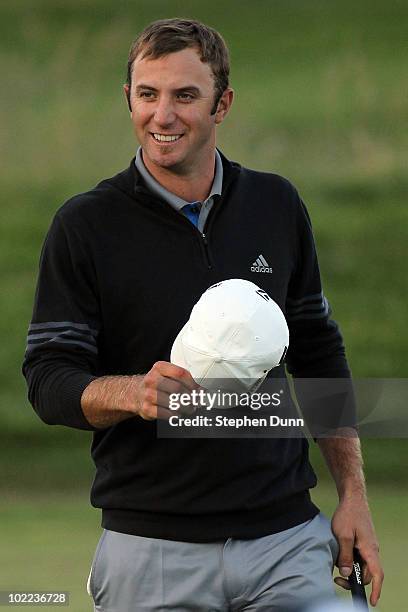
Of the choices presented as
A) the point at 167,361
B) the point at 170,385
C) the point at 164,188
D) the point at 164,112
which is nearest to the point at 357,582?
the point at 167,361

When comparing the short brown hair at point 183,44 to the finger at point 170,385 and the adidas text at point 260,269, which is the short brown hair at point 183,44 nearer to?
the adidas text at point 260,269

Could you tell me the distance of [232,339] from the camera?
5.47ft

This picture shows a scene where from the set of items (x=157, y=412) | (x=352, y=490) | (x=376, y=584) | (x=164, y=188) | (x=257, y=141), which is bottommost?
(x=376, y=584)

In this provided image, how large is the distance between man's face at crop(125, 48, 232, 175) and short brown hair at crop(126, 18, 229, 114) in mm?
12

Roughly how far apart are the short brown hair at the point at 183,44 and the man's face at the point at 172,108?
0.04 ft

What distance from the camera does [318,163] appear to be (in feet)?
19.5

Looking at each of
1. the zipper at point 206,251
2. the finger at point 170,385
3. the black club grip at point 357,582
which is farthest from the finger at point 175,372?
the black club grip at point 357,582

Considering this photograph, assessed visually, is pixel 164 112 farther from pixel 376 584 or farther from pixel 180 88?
pixel 376 584

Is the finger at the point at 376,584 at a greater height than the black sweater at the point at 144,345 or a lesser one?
lesser

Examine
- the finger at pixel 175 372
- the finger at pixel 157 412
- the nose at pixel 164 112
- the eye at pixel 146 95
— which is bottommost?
the finger at pixel 157 412

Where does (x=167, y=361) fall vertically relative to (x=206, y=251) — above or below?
below

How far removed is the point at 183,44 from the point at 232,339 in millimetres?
549

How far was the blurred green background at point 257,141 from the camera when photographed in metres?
5.49

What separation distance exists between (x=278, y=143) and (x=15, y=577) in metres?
2.87
